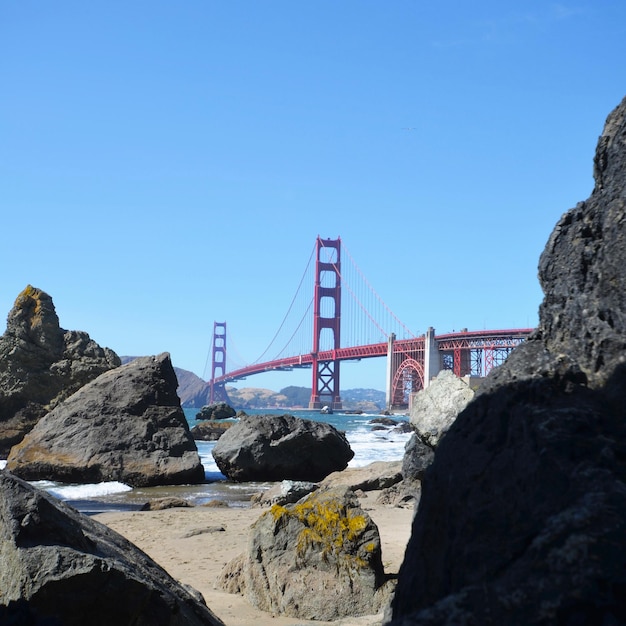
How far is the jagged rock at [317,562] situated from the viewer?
4027mm

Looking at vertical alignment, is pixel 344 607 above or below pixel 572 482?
below

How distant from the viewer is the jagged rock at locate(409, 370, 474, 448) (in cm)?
679

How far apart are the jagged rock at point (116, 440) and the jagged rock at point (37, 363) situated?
480 centimetres

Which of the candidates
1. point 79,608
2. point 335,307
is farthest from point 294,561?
point 335,307

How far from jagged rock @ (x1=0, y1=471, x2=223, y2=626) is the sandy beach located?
1.16 m

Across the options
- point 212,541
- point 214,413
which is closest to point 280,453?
point 212,541

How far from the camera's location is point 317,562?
13.8ft

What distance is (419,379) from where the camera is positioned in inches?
2265

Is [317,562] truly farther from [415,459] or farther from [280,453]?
[280,453]

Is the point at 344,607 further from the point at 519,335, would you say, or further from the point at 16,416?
the point at 519,335

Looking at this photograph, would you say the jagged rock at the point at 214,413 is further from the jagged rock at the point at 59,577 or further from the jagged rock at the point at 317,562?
the jagged rock at the point at 59,577

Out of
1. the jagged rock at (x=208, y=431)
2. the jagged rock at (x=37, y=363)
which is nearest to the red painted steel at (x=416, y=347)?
the jagged rock at (x=208, y=431)

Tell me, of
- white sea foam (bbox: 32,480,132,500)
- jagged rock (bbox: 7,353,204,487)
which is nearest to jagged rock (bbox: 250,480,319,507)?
white sea foam (bbox: 32,480,132,500)

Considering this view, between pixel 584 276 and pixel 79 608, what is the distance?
5.69 feet
